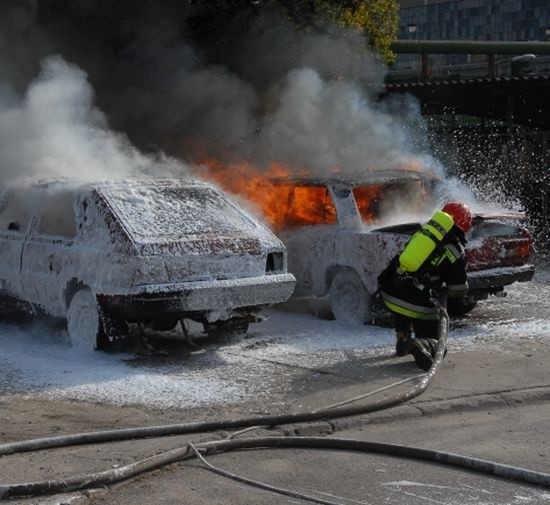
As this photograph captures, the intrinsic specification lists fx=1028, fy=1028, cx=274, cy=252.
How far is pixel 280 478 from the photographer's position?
5.57m

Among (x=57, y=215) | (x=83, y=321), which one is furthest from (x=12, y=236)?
(x=83, y=321)

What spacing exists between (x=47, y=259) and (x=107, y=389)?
220 cm

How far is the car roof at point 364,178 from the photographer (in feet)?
35.9

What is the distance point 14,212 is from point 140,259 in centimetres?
244

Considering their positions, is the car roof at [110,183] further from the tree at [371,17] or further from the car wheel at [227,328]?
the tree at [371,17]

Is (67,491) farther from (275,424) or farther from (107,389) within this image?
(107,389)

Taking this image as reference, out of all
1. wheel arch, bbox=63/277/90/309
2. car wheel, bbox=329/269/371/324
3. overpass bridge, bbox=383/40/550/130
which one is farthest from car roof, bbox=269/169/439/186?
overpass bridge, bbox=383/40/550/130

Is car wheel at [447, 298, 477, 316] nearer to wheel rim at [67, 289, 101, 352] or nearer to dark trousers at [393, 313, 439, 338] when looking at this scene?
dark trousers at [393, 313, 439, 338]

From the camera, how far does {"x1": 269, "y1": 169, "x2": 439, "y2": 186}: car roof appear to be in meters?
10.9

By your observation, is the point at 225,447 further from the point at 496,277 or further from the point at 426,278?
the point at 496,277

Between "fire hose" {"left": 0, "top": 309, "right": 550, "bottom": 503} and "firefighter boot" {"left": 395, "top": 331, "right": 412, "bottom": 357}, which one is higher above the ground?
"firefighter boot" {"left": 395, "top": 331, "right": 412, "bottom": 357}

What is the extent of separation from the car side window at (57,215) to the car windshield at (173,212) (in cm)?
53

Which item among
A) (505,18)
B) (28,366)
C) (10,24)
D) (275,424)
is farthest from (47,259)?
(505,18)

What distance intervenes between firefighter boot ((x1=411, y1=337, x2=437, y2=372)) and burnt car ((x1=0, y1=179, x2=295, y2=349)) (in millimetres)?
1370
